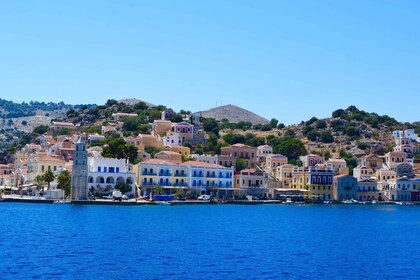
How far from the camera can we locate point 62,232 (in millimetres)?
43469

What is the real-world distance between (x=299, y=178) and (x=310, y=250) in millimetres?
61108

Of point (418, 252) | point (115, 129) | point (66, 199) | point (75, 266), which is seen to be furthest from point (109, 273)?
point (115, 129)

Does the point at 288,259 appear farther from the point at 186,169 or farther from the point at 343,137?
the point at 343,137

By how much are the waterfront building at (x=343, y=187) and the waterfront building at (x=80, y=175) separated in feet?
127

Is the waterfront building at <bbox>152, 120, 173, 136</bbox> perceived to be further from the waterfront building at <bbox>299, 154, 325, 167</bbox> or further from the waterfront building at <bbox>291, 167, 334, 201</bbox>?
the waterfront building at <bbox>291, 167, 334, 201</bbox>

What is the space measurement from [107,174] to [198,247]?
4502cm

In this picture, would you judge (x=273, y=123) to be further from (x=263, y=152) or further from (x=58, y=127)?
(x=58, y=127)

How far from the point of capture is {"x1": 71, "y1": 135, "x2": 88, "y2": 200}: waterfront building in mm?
75125

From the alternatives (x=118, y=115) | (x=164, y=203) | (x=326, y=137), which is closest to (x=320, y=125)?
(x=326, y=137)

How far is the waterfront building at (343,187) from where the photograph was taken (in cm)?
9869

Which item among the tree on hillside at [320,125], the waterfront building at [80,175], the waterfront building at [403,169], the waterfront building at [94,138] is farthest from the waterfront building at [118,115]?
the waterfront building at [80,175]

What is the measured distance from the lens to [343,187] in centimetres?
9912

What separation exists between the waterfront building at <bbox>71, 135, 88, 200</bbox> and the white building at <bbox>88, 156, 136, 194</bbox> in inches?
148

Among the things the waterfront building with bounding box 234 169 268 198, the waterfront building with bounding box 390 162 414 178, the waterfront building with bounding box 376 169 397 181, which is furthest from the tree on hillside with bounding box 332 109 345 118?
the waterfront building with bounding box 234 169 268 198
